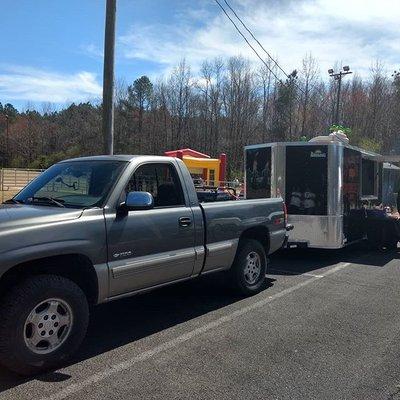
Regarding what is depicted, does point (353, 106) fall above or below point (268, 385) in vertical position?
above

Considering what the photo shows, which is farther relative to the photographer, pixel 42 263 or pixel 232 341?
pixel 232 341

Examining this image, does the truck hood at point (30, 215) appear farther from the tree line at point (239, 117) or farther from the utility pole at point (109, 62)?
the tree line at point (239, 117)

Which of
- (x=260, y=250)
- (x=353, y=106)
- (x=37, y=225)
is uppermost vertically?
(x=353, y=106)

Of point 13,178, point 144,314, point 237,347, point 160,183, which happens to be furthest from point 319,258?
point 13,178

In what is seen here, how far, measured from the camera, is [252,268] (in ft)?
22.7

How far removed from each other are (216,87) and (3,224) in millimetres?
53810

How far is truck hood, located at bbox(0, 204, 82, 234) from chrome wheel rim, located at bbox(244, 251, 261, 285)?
3.00 meters

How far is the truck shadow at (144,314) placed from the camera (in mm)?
4563

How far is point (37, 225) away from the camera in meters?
4.05

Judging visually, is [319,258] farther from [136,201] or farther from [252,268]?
[136,201]

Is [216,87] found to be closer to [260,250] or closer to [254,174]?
[254,174]

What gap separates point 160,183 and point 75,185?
38.3 inches

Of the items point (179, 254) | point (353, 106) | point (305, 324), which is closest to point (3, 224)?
point (179, 254)

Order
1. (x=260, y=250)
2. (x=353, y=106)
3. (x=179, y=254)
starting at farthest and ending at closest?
(x=353, y=106) < (x=260, y=250) < (x=179, y=254)
